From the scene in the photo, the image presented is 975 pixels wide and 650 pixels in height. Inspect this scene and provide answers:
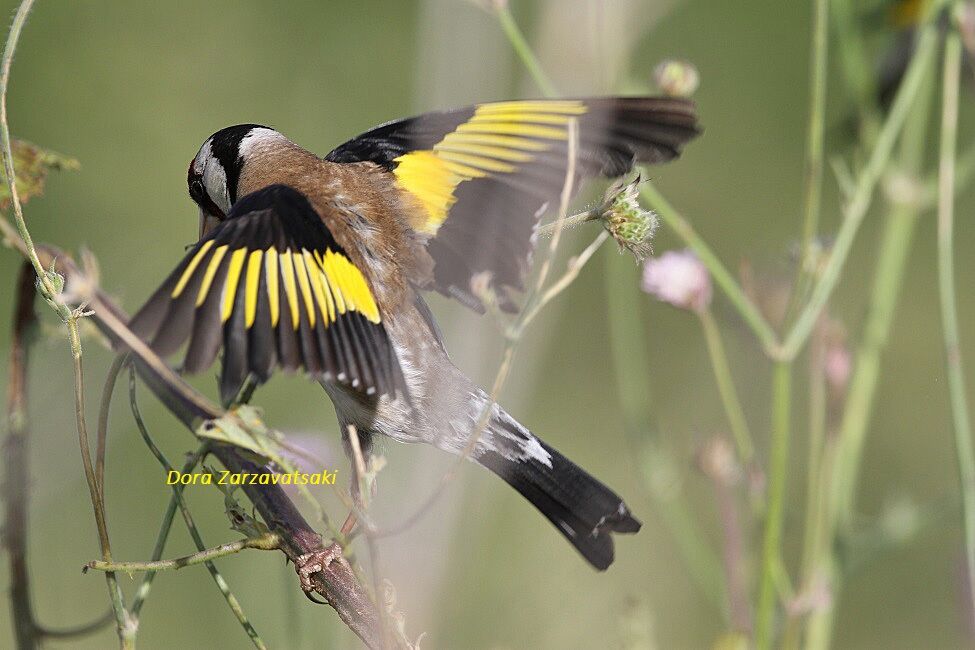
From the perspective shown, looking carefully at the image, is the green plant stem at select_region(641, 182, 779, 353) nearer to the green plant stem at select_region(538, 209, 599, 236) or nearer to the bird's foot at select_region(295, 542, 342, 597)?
the green plant stem at select_region(538, 209, 599, 236)

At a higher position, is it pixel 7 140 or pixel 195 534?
pixel 7 140

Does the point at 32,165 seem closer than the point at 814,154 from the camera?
Yes

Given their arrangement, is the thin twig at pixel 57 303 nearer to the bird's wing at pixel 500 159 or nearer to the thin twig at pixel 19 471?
the thin twig at pixel 19 471

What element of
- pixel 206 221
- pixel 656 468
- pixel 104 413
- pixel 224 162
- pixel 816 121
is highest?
pixel 816 121

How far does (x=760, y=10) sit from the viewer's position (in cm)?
469

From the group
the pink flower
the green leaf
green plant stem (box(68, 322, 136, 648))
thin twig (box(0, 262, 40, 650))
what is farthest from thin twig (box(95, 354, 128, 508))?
the pink flower

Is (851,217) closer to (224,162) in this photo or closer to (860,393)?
(860,393)

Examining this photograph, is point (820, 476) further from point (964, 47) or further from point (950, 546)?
point (950, 546)

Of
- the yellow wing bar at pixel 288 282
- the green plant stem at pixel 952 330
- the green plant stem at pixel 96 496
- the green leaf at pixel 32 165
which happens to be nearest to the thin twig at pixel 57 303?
the green plant stem at pixel 96 496

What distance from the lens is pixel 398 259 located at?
5.31 feet

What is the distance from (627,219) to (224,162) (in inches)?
32.8

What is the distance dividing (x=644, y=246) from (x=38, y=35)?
→ 135 inches

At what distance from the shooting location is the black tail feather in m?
1.39

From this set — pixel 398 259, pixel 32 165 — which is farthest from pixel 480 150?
pixel 32 165
